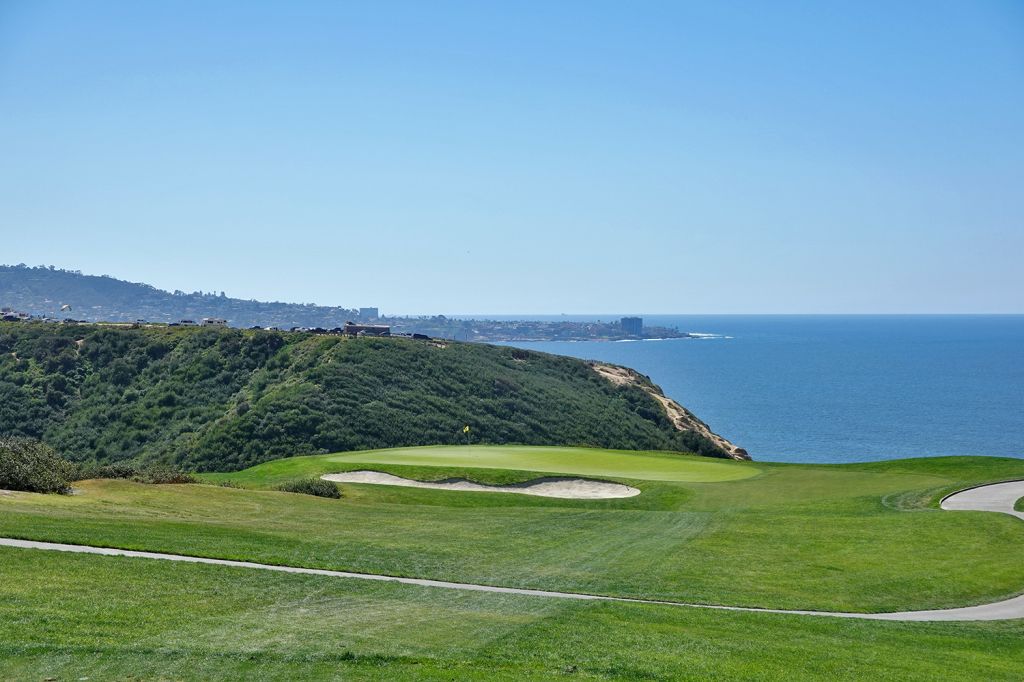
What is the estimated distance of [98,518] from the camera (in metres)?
18.7

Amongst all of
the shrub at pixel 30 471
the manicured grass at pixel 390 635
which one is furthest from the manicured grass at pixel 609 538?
the manicured grass at pixel 390 635

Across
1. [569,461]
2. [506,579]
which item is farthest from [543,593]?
[569,461]

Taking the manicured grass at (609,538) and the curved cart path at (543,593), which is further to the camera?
the manicured grass at (609,538)

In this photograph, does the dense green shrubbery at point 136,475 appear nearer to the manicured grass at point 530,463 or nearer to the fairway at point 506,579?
the fairway at point 506,579

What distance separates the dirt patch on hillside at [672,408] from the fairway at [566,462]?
2176 centimetres

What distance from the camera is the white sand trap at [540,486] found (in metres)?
30.8

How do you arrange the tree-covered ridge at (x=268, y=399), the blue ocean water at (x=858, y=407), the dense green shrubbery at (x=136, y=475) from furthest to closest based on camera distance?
1. the blue ocean water at (x=858, y=407)
2. the tree-covered ridge at (x=268, y=399)
3. the dense green shrubbery at (x=136, y=475)

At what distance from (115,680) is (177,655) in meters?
0.99

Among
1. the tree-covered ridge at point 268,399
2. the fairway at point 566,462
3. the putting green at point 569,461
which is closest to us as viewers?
the fairway at point 566,462

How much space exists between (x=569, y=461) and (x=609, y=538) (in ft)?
45.5

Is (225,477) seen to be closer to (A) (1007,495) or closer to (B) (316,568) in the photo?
(B) (316,568)

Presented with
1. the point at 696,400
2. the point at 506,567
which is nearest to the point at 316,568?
the point at 506,567

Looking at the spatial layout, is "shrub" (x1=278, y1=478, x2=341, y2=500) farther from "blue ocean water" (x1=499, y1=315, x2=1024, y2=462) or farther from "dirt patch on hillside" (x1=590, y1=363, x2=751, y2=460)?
"blue ocean water" (x1=499, y1=315, x2=1024, y2=462)

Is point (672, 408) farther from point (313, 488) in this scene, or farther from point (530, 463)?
point (313, 488)
